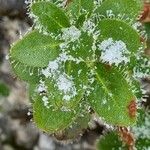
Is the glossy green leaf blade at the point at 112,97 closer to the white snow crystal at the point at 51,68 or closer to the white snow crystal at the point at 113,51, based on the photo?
the white snow crystal at the point at 113,51

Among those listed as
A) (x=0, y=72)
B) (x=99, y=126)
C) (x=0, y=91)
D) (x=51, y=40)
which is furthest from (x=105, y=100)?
(x=0, y=72)

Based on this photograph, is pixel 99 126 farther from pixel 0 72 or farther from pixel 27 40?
pixel 27 40

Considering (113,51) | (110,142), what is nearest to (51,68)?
(113,51)

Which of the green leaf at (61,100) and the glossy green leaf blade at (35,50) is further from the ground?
the glossy green leaf blade at (35,50)

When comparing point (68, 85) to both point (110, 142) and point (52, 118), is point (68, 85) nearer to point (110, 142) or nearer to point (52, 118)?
point (52, 118)

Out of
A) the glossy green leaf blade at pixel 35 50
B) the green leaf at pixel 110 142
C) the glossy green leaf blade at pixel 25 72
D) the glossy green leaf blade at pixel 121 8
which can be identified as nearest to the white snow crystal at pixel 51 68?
the glossy green leaf blade at pixel 35 50

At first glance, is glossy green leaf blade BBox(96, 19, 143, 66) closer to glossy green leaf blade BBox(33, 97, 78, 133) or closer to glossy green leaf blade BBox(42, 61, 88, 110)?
glossy green leaf blade BBox(42, 61, 88, 110)
